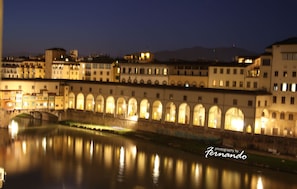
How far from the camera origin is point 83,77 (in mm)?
48000

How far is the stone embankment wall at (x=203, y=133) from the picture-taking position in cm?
2609

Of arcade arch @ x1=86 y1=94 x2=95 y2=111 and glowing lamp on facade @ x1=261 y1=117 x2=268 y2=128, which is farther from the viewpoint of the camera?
arcade arch @ x1=86 y1=94 x2=95 y2=111

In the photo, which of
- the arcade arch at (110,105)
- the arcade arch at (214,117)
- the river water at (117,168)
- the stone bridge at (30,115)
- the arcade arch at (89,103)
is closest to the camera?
the river water at (117,168)

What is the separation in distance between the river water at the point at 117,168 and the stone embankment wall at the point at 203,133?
8.45 feet

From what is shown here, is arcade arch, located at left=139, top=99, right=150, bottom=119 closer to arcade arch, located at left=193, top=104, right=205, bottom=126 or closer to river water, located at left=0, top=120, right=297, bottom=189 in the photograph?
arcade arch, located at left=193, top=104, right=205, bottom=126

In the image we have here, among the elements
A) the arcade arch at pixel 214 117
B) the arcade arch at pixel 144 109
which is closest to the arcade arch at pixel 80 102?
the arcade arch at pixel 144 109

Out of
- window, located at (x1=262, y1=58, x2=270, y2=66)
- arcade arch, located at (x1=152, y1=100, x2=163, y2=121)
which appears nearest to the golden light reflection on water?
arcade arch, located at (x1=152, y1=100, x2=163, y2=121)

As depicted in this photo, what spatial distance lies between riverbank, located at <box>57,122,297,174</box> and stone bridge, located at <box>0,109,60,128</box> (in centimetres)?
160

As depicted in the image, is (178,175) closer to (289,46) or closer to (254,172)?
(254,172)

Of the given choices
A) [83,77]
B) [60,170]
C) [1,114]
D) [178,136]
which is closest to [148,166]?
[60,170]

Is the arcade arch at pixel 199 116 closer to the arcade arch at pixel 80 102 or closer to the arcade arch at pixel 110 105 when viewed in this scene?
the arcade arch at pixel 110 105

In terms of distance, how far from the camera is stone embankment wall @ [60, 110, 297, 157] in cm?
2609

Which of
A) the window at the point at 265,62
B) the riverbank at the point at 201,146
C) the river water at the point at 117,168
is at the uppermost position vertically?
the window at the point at 265,62

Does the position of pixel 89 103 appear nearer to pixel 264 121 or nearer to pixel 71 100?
pixel 71 100
